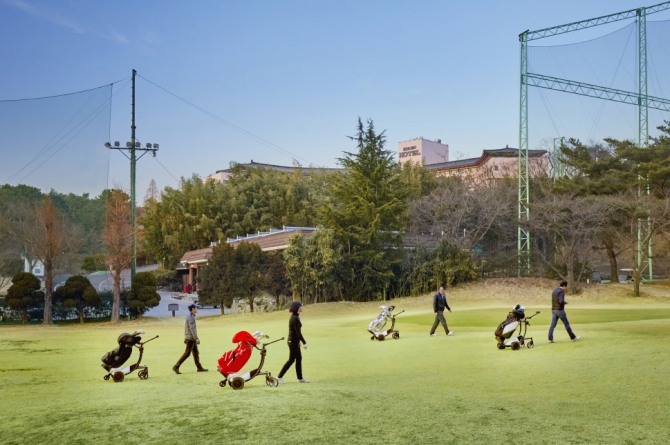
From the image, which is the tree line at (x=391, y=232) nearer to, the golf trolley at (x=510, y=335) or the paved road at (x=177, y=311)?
the paved road at (x=177, y=311)

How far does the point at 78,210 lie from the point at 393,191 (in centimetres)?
1579

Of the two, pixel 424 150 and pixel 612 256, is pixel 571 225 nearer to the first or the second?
pixel 612 256

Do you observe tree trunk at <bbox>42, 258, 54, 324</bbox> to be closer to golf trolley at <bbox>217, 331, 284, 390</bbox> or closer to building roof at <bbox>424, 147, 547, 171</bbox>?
golf trolley at <bbox>217, 331, 284, 390</bbox>

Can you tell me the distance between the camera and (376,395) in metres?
10.1

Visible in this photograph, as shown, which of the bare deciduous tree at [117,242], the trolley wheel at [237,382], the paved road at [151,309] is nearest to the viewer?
the trolley wheel at [237,382]

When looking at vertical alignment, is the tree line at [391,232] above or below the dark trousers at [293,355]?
above

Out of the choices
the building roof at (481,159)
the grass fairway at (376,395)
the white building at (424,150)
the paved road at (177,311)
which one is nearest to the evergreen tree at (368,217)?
the paved road at (177,311)

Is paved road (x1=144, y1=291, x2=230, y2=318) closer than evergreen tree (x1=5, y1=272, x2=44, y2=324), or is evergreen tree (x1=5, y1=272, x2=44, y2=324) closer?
evergreen tree (x1=5, y1=272, x2=44, y2=324)

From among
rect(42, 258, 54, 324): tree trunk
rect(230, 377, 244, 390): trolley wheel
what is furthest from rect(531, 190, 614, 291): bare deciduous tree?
rect(230, 377, 244, 390): trolley wheel

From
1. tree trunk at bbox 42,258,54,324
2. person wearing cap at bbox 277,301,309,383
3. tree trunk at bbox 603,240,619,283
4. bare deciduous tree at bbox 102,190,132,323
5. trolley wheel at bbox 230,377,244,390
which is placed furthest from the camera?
tree trunk at bbox 603,240,619,283

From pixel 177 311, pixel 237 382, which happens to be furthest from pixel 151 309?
pixel 237 382

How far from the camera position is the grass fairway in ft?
25.9

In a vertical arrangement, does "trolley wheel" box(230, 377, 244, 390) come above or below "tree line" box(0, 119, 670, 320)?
below

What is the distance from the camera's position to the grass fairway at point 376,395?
7.90 metres
